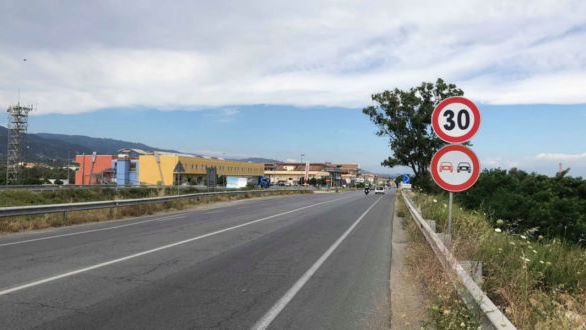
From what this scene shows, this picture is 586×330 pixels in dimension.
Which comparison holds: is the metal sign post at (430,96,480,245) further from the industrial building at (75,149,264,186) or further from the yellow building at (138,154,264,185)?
the industrial building at (75,149,264,186)

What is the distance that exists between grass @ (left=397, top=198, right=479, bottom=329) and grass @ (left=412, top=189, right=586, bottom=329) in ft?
1.34

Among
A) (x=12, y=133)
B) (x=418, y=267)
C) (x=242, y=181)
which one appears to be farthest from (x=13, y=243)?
(x=12, y=133)

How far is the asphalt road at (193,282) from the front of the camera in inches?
209

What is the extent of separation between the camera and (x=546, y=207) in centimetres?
1114

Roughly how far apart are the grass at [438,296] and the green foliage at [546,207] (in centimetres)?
223

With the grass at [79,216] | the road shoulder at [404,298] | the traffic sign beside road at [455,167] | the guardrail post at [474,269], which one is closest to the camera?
the guardrail post at [474,269]

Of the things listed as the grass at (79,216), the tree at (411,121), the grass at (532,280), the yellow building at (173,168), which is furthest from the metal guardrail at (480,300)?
the yellow building at (173,168)

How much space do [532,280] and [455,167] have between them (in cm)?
278

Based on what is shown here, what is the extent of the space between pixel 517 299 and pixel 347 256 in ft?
17.5

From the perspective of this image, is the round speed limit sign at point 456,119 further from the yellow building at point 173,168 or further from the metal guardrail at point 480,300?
the yellow building at point 173,168

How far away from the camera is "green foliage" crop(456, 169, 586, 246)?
34.6ft

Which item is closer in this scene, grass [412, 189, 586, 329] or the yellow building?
grass [412, 189, 586, 329]

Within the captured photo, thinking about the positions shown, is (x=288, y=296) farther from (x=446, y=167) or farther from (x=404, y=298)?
(x=446, y=167)

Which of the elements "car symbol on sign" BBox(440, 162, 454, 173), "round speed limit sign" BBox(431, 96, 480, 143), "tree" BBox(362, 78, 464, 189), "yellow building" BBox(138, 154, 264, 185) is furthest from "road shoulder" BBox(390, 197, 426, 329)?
"yellow building" BBox(138, 154, 264, 185)
